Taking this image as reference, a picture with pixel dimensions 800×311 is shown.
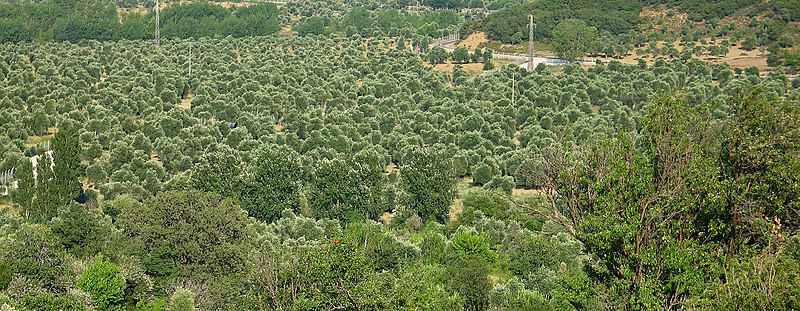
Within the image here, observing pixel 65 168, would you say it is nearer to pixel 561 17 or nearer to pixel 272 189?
pixel 272 189

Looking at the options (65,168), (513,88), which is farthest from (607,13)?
(65,168)

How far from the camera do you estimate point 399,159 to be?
67.8m

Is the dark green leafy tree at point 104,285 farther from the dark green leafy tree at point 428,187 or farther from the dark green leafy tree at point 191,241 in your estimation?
the dark green leafy tree at point 428,187

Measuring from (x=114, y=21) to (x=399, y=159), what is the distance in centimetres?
7637

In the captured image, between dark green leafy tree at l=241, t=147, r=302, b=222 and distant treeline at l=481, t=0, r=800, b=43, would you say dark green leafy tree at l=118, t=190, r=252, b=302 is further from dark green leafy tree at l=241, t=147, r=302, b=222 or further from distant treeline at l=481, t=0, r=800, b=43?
distant treeline at l=481, t=0, r=800, b=43

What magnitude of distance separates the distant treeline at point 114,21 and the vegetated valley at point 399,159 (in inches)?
16.4

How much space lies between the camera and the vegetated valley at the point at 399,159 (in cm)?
2558

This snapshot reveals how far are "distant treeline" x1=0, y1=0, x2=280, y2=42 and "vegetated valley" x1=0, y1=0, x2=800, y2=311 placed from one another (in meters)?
0.42

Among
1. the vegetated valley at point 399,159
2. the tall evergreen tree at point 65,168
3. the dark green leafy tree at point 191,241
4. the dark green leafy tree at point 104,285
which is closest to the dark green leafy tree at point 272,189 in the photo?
the vegetated valley at point 399,159

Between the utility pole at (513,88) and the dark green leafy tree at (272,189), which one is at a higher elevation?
the dark green leafy tree at (272,189)

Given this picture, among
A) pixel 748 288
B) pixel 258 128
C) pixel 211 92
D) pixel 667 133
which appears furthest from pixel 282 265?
pixel 211 92

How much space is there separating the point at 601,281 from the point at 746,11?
336 feet

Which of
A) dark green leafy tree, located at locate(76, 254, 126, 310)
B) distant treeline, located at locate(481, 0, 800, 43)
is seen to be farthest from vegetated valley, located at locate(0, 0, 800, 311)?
distant treeline, located at locate(481, 0, 800, 43)

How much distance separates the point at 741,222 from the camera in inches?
1005
